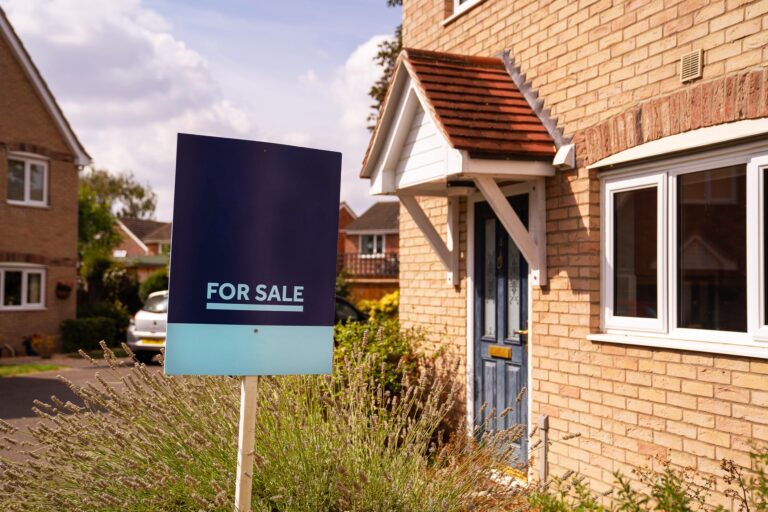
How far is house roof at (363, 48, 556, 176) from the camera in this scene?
602cm

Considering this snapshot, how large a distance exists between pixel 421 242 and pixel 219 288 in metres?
5.04

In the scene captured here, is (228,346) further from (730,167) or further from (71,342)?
(71,342)

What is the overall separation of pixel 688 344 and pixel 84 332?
18.5 metres

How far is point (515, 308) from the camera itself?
6.86m

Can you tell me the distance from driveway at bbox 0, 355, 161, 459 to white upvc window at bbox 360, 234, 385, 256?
29.9 m

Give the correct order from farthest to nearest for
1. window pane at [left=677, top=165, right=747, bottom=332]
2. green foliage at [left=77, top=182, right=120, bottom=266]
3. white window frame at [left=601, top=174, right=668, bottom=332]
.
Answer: green foliage at [left=77, top=182, right=120, bottom=266]
white window frame at [left=601, top=174, right=668, bottom=332]
window pane at [left=677, top=165, right=747, bottom=332]

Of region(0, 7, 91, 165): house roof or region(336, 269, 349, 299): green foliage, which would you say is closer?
region(0, 7, 91, 165): house roof

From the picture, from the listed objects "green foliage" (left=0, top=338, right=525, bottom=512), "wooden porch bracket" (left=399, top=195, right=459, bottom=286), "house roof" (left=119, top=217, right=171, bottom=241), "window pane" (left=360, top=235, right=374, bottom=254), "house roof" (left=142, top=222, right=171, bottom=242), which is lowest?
"green foliage" (left=0, top=338, right=525, bottom=512)

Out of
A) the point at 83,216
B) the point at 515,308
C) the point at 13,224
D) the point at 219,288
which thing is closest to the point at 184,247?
the point at 219,288

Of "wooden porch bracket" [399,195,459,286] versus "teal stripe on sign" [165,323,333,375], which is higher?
"wooden porch bracket" [399,195,459,286]

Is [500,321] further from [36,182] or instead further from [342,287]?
[36,182]

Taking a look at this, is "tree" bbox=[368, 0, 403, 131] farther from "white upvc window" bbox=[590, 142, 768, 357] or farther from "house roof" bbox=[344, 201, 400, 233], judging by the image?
"house roof" bbox=[344, 201, 400, 233]

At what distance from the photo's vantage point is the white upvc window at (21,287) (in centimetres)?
1970

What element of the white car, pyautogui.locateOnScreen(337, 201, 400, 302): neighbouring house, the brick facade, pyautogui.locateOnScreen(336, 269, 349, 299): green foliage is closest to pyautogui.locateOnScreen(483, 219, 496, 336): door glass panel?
the white car
